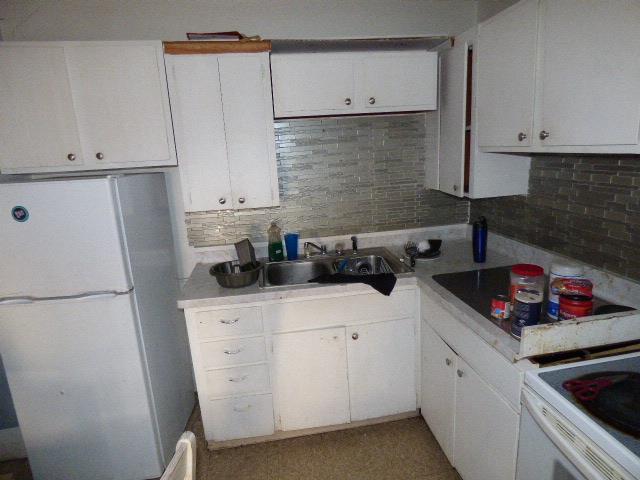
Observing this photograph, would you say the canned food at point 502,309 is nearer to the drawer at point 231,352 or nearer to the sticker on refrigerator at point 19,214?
the drawer at point 231,352

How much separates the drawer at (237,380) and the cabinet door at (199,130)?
0.89 m

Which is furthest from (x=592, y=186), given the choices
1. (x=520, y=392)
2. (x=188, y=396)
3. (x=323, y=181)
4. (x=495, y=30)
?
(x=188, y=396)

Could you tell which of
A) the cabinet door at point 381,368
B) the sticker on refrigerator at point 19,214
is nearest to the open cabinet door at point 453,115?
the cabinet door at point 381,368

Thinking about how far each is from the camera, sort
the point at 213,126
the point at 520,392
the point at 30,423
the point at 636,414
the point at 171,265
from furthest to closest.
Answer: the point at 171,265 → the point at 213,126 → the point at 30,423 → the point at 520,392 → the point at 636,414

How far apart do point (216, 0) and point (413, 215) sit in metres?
→ 1.78

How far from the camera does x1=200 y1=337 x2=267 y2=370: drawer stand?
1.90 meters

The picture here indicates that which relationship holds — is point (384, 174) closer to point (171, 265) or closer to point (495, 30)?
point (495, 30)

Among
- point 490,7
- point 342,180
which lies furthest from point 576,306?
point 490,7

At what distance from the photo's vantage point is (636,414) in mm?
913

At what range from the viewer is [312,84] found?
1.97 metres

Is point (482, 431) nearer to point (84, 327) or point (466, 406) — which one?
point (466, 406)

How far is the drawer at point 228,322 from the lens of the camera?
6.11 feet

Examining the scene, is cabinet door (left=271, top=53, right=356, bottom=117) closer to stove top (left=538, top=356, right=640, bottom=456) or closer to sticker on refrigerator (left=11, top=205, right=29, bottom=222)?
sticker on refrigerator (left=11, top=205, right=29, bottom=222)

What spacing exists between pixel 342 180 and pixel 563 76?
132cm
